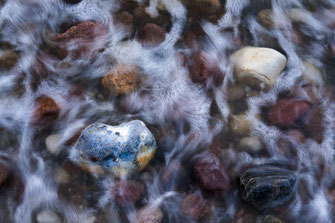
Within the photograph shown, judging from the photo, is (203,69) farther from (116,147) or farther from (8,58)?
(8,58)

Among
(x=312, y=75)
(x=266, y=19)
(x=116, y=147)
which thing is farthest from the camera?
(x=266, y=19)

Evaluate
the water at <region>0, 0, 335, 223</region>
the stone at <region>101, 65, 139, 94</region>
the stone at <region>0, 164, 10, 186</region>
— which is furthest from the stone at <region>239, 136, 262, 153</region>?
the stone at <region>0, 164, 10, 186</region>

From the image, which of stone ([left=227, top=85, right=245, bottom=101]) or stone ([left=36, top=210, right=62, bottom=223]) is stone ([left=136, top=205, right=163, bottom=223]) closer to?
stone ([left=36, top=210, right=62, bottom=223])

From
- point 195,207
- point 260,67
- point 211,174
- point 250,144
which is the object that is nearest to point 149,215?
point 195,207

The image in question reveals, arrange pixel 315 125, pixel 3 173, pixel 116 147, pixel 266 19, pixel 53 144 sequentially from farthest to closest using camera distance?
pixel 266 19 < pixel 315 125 < pixel 53 144 < pixel 3 173 < pixel 116 147

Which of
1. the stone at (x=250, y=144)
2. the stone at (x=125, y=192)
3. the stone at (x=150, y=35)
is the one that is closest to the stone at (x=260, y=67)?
the stone at (x=250, y=144)

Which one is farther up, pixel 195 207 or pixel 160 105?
pixel 160 105
